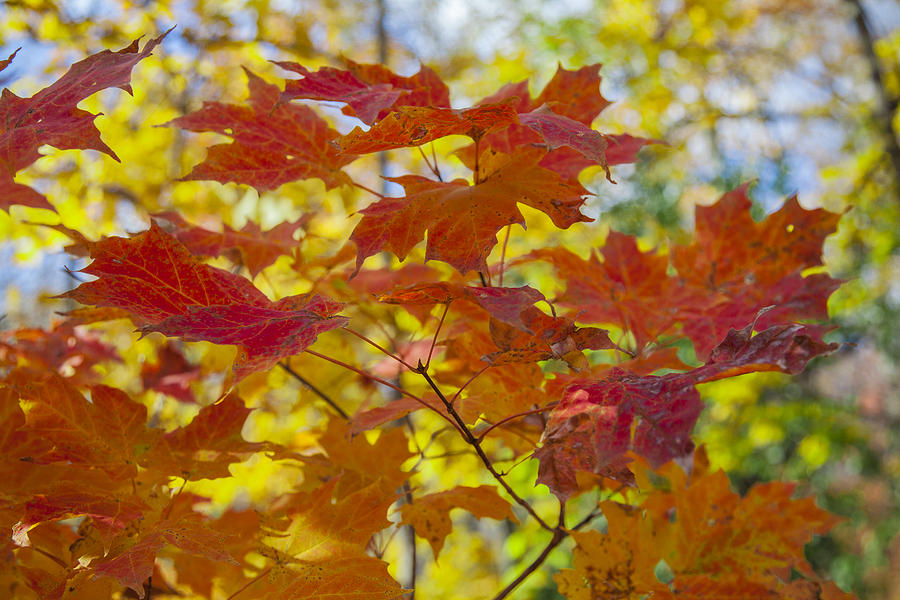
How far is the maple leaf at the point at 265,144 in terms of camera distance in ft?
2.81

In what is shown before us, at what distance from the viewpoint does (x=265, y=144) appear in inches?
34.6

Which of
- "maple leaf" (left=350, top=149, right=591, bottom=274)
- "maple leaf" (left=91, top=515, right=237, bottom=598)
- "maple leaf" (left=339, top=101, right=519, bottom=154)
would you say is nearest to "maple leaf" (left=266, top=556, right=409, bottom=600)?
"maple leaf" (left=91, top=515, right=237, bottom=598)

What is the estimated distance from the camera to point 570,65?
108 inches

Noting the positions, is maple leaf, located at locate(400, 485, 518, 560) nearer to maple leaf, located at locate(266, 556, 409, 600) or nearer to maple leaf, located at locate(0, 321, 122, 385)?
maple leaf, located at locate(266, 556, 409, 600)

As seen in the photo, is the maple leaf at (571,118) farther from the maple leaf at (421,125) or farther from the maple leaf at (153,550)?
the maple leaf at (153,550)

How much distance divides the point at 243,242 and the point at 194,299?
0.38 meters

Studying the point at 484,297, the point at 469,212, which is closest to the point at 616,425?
the point at 484,297

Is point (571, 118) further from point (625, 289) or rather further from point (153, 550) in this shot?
point (153, 550)

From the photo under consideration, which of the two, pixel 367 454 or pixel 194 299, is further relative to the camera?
pixel 367 454

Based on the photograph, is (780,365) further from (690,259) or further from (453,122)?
(690,259)

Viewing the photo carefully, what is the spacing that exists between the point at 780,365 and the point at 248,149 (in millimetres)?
705

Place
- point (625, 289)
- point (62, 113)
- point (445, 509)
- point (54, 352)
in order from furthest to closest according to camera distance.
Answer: point (54, 352) < point (625, 289) < point (445, 509) < point (62, 113)

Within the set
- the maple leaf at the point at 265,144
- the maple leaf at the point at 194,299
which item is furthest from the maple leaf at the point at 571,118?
the maple leaf at the point at 194,299

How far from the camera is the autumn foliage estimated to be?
621 millimetres
